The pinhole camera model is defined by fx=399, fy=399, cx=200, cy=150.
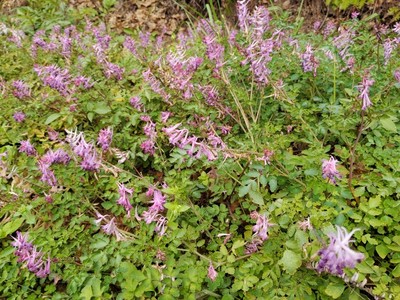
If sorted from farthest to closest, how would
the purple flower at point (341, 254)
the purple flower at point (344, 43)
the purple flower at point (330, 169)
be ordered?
1. the purple flower at point (344, 43)
2. the purple flower at point (330, 169)
3. the purple flower at point (341, 254)

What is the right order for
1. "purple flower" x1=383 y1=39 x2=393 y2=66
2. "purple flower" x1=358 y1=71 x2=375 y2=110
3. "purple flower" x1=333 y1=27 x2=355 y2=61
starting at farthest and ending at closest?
"purple flower" x1=333 y1=27 x2=355 y2=61 → "purple flower" x1=383 y1=39 x2=393 y2=66 → "purple flower" x1=358 y1=71 x2=375 y2=110

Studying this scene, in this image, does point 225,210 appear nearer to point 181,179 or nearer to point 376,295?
point 181,179

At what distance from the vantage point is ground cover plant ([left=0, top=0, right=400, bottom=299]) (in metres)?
2.05

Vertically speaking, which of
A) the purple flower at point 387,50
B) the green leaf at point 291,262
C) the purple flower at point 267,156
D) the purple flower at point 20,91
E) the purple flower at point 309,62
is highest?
the purple flower at point 20,91

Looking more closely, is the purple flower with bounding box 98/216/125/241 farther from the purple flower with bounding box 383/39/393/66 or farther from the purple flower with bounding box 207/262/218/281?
the purple flower with bounding box 383/39/393/66

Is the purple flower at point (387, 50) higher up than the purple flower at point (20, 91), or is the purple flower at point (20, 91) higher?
the purple flower at point (20, 91)

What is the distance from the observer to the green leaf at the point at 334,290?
190cm

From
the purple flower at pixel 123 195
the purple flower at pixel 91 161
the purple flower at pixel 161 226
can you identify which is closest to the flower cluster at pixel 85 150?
the purple flower at pixel 91 161

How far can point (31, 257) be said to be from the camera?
234 centimetres

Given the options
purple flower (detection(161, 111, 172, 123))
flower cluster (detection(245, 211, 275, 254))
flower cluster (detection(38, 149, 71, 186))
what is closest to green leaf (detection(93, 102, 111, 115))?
purple flower (detection(161, 111, 172, 123))

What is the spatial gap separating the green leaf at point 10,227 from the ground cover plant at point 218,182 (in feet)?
0.04

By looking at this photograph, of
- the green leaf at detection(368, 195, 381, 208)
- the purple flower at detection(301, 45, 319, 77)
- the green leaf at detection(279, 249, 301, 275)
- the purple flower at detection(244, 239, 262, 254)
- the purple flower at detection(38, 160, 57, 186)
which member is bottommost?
the purple flower at detection(244, 239, 262, 254)

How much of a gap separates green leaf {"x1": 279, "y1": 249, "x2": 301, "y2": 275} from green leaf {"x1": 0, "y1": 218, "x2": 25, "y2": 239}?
1.91 meters

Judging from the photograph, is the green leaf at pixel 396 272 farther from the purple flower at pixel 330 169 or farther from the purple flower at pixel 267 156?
the purple flower at pixel 267 156
